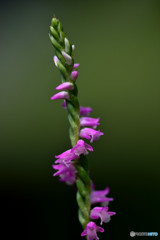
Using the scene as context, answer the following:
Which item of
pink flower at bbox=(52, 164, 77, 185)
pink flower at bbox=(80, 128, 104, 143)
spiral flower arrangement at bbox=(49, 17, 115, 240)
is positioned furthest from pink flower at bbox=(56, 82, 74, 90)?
pink flower at bbox=(52, 164, 77, 185)

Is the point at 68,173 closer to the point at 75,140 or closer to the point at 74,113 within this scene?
the point at 75,140

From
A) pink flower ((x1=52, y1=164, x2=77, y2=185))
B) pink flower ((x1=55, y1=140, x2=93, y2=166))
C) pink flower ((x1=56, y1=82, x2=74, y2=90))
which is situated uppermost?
pink flower ((x1=56, y1=82, x2=74, y2=90))

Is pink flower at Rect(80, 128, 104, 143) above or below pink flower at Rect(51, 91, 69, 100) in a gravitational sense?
below

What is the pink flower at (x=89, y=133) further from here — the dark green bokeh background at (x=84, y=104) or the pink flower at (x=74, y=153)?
the dark green bokeh background at (x=84, y=104)

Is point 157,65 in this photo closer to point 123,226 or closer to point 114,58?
point 114,58

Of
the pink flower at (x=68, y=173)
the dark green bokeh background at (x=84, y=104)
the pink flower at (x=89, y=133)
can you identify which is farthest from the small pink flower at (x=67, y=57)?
the dark green bokeh background at (x=84, y=104)

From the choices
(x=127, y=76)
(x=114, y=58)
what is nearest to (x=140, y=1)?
(x=114, y=58)

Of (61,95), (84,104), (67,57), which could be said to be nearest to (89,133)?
(61,95)

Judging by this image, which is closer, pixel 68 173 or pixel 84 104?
pixel 68 173

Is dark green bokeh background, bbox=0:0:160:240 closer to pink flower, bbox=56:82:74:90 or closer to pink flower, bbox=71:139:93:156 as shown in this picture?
pink flower, bbox=71:139:93:156
